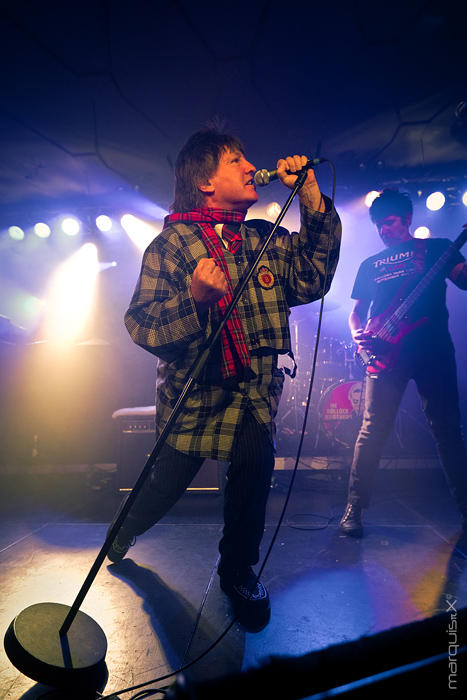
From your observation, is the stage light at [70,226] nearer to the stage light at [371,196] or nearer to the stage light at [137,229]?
the stage light at [137,229]

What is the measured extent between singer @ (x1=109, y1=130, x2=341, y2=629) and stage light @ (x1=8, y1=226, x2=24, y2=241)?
202 inches

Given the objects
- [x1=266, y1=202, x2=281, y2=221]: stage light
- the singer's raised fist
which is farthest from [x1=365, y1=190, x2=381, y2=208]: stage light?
the singer's raised fist

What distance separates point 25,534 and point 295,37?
4246 millimetres

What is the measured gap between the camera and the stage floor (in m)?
1.23

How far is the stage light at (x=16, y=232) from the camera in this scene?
546cm

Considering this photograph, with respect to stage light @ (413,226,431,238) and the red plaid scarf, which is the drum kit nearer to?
stage light @ (413,226,431,238)

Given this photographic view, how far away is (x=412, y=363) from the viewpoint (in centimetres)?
231

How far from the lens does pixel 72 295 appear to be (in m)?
5.71

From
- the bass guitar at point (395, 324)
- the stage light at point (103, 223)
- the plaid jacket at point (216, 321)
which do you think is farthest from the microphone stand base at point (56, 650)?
the stage light at point (103, 223)

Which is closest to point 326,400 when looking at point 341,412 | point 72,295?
point 341,412

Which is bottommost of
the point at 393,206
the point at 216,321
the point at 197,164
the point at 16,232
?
the point at 216,321

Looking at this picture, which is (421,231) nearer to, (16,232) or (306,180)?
(306,180)

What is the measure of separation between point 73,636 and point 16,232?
19.5 ft

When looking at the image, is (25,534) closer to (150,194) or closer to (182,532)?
(182,532)
